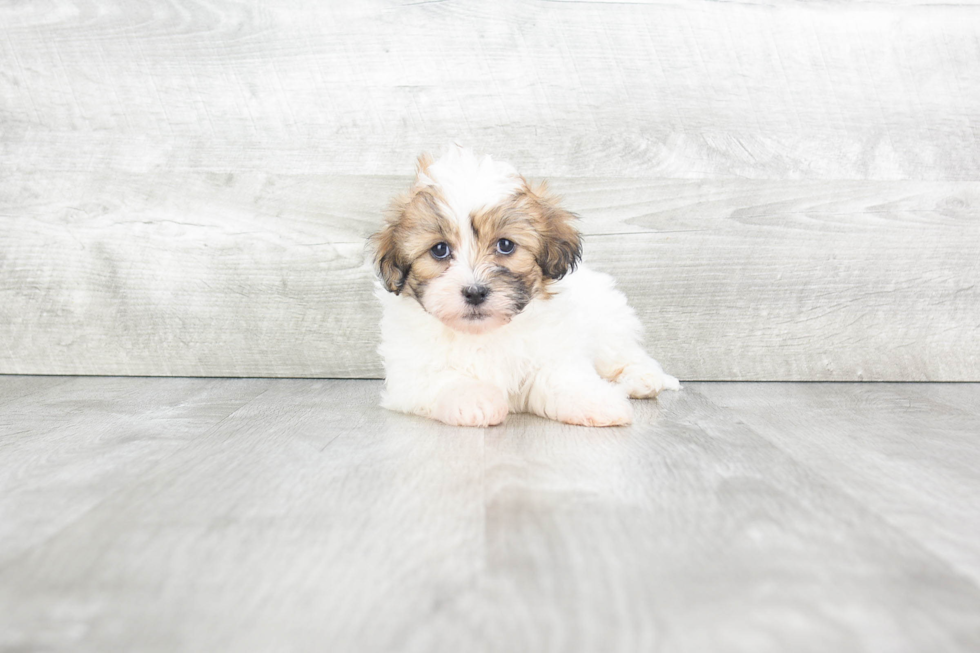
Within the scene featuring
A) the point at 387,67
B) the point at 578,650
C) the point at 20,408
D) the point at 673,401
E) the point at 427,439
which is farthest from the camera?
the point at 387,67

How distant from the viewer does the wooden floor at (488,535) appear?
0.81 m

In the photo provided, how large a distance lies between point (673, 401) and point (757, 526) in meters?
1.00

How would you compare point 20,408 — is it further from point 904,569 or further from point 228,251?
point 904,569

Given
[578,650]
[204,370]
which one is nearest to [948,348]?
[578,650]

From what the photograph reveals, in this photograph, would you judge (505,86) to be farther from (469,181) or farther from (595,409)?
(595,409)

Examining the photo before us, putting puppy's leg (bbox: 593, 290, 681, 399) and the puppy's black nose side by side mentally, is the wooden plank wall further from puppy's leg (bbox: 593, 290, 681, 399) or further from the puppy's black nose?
the puppy's black nose

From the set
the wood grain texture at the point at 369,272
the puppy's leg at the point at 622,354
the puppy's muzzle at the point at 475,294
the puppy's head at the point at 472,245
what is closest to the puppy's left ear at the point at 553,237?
the puppy's head at the point at 472,245

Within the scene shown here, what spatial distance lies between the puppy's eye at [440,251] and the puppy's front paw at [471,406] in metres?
0.31

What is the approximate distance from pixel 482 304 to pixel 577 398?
12.8 inches

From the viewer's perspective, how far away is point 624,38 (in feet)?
7.79

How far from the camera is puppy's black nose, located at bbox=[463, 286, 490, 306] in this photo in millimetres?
1660

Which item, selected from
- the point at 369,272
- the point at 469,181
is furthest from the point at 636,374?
the point at 369,272

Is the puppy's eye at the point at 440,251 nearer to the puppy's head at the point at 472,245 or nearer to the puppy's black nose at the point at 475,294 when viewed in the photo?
the puppy's head at the point at 472,245

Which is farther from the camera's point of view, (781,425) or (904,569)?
(781,425)
